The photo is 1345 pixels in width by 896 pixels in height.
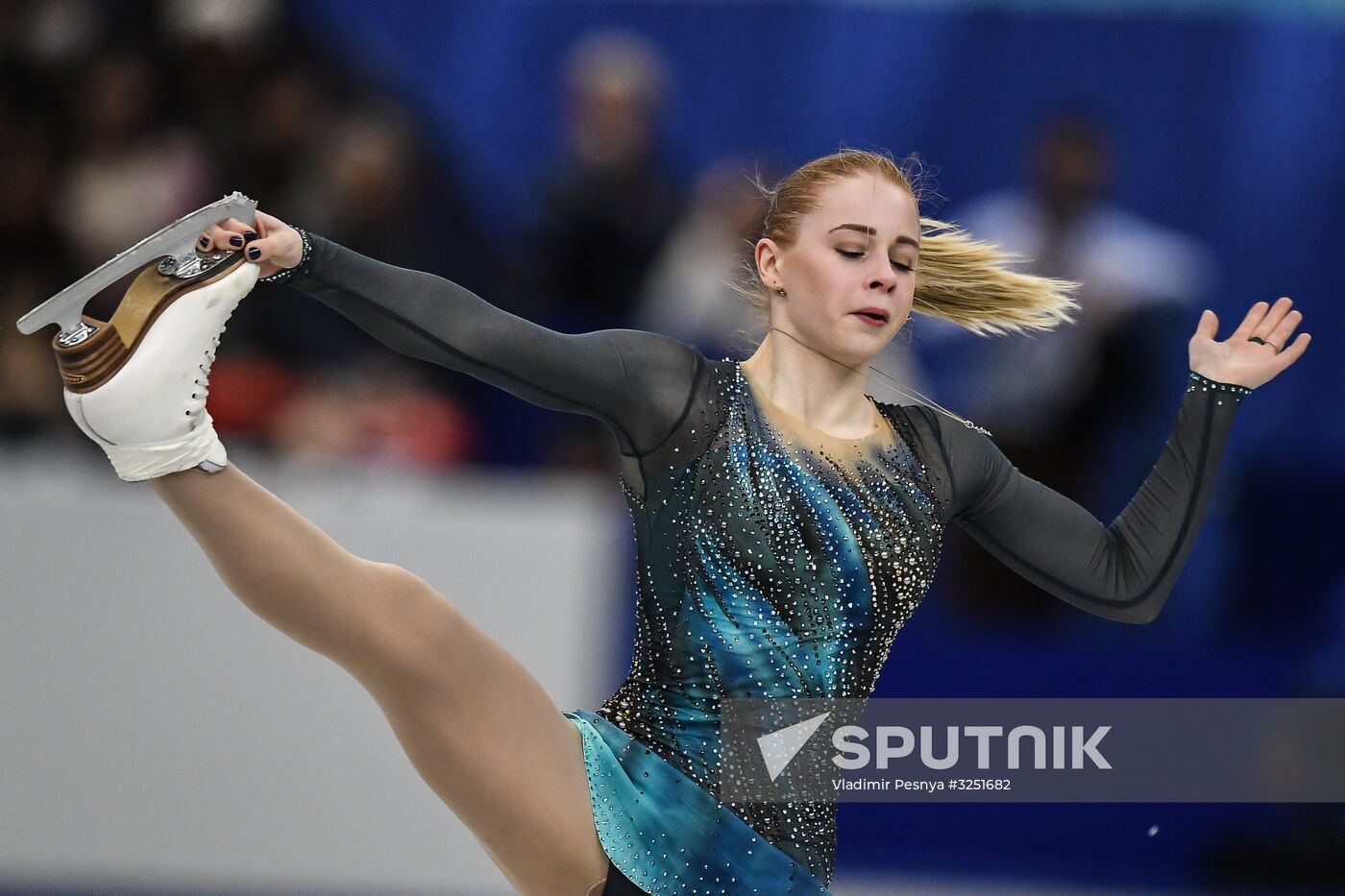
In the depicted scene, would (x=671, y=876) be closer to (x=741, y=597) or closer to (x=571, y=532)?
(x=741, y=597)

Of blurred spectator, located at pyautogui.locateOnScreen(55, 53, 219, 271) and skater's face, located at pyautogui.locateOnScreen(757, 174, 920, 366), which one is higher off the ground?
blurred spectator, located at pyautogui.locateOnScreen(55, 53, 219, 271)

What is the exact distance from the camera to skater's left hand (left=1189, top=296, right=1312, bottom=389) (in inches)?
115

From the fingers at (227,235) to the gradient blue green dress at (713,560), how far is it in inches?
5.5

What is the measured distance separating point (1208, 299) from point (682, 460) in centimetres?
336

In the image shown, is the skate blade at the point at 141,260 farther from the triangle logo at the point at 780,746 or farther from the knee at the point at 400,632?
the triangle logo at the point at 780,746

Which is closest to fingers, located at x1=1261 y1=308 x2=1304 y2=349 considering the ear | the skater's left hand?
the skater's left hand

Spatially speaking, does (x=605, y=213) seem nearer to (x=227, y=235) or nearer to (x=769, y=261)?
(x=769, y=261)

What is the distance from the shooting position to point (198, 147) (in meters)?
5.48

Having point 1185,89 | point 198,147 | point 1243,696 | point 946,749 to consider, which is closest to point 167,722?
point 198,147

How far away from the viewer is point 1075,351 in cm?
495

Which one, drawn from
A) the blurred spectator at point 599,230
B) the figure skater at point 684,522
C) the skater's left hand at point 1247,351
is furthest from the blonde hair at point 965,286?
the blurred spectator at point 599,230

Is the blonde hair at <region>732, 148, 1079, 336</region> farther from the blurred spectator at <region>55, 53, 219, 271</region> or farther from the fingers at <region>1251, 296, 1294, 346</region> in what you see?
the blurred spectator at <region>55, 53, 219, 271</region>

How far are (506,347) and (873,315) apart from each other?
581 mm

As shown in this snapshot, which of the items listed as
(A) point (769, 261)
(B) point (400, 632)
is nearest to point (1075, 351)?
(A) point (769, 261)
